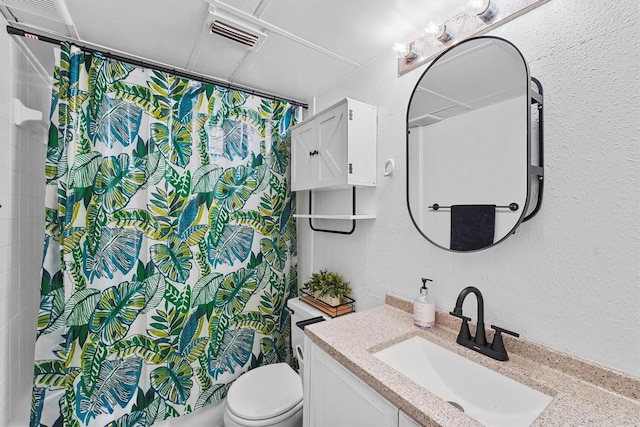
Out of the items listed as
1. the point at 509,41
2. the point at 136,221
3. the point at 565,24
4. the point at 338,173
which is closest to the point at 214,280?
the point at 136,221

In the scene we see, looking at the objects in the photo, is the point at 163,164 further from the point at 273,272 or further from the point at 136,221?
the point at 273,272

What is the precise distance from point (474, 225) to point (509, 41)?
2.21 ft

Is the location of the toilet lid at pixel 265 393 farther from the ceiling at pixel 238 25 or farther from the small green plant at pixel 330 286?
the ceiling at pixel 238 25

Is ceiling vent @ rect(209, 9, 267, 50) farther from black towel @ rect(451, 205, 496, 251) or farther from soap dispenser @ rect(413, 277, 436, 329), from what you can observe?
soap dispenser @ rect(413, 277, 436, 329)

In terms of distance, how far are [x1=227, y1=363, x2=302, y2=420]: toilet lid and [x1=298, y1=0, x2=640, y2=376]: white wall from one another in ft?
3.27

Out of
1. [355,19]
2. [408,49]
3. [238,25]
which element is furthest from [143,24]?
[408,49]

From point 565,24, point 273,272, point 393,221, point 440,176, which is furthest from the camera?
point 273,272

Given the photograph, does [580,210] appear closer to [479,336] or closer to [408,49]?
[479,336]

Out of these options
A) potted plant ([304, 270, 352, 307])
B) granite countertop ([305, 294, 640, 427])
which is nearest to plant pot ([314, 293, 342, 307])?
potted plant ([304, 270, 352, 307])

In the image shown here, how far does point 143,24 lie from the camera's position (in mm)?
1249

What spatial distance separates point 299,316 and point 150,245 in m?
0.96

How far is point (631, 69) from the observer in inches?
29.4

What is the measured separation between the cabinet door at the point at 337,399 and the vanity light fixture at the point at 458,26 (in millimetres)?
1350

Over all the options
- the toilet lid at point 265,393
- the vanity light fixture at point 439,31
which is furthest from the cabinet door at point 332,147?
the toilet lid at point 265,393
